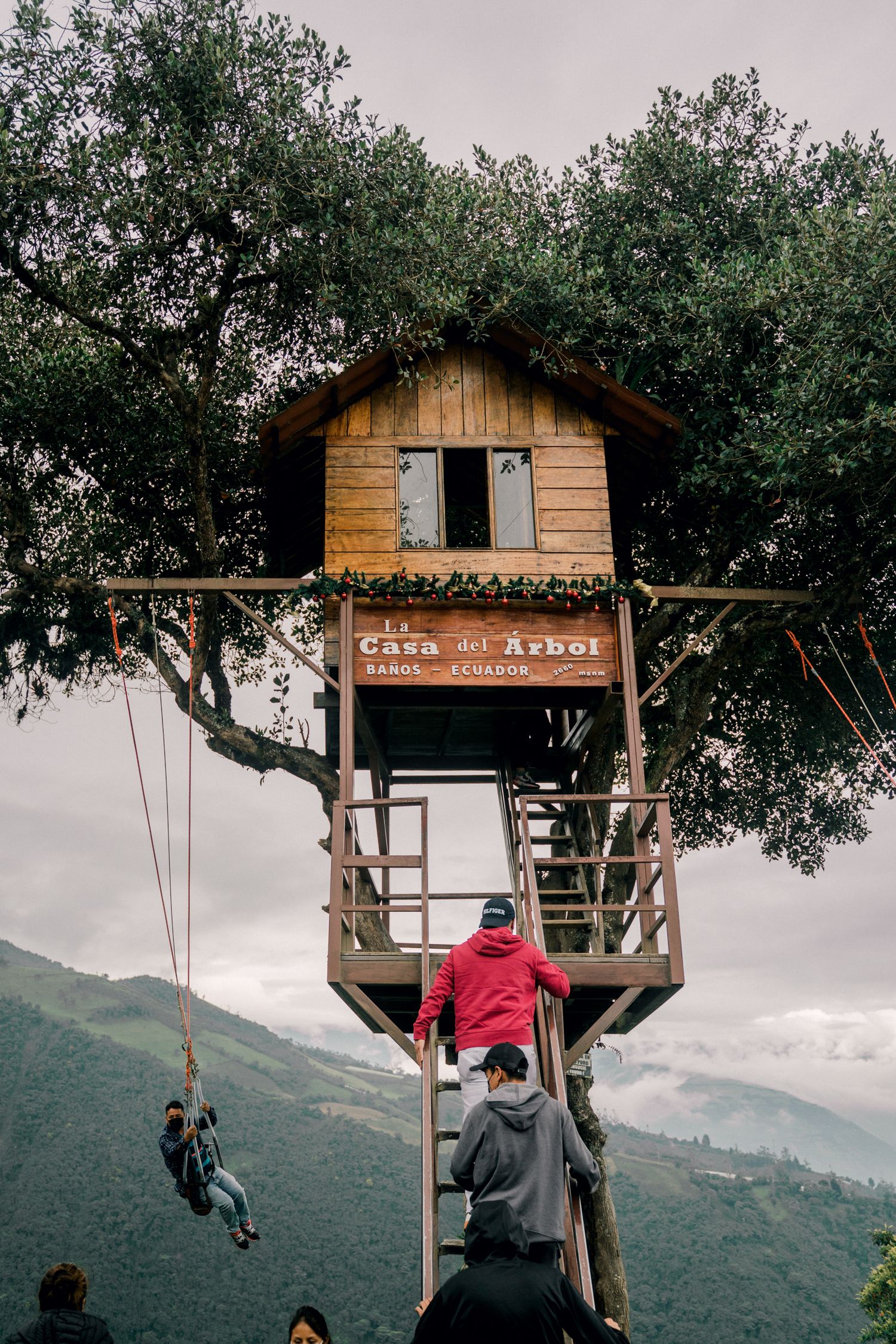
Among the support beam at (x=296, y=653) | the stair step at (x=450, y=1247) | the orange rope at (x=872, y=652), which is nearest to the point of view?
the stair step at (x=450, y=1247)

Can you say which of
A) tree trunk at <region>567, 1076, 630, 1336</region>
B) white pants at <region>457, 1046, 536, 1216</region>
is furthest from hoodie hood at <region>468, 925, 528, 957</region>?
tree trunk at <region>567, 1076, 630, 1336</region>

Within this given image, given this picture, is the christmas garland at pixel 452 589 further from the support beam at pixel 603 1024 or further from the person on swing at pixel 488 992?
the person on swing at pixel 488 992

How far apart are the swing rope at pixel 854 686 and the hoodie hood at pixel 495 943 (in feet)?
28.8

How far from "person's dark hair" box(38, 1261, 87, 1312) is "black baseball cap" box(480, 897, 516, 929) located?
361 centimetres

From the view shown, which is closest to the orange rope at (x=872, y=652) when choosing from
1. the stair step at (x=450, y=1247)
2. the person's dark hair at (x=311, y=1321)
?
the stair step at (x=450, y=1247)

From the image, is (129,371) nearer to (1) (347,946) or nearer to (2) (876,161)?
(1) (347,946)

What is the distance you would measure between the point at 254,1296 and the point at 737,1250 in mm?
20554

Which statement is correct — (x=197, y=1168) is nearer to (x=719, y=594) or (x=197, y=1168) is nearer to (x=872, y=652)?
(x=719, y=594)

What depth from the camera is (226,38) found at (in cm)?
1470

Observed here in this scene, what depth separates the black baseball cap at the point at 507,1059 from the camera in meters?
6.11

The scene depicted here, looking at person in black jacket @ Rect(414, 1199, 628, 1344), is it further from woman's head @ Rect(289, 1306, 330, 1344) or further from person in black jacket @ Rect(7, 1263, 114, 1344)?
person in black jacket @ Rect(7, 1263, 114, 1344)

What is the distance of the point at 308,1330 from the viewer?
19.0 feet

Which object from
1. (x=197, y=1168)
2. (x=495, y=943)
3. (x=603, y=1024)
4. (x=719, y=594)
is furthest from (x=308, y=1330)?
(x=719, y=594)

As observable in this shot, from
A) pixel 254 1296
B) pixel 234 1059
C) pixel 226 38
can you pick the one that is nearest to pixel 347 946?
pixel 226 38
